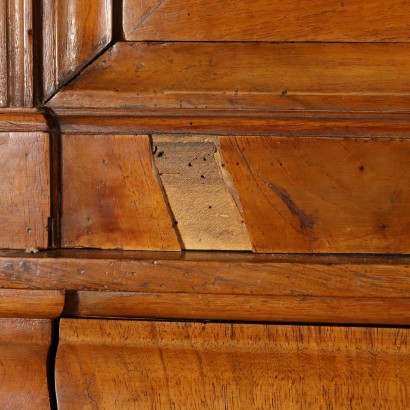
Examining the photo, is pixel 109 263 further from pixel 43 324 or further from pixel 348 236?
pixel 348 236

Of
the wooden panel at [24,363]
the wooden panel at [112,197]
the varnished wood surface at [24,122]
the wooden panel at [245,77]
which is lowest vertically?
the wooden panel at [24,363]

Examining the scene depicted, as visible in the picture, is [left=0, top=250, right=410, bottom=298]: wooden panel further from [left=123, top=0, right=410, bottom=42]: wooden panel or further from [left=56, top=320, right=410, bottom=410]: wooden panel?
[left=123, top=0, right=410, bottom=42]: wooden panel

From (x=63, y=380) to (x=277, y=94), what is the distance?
1.39 ft

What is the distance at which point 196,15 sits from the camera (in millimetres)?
809

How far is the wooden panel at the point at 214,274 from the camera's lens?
2.43ft

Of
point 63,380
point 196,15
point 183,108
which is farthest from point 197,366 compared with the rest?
point 196,15

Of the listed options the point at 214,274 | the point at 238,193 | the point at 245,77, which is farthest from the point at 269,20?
the point at 214,274

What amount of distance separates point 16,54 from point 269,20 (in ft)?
1.01

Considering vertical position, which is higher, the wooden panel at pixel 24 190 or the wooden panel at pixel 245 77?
the wooden panel at pixel 245 77

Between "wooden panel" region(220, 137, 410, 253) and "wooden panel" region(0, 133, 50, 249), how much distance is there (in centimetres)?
22

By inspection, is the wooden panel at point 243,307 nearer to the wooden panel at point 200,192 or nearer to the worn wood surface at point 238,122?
the wooden panel at point 200,192

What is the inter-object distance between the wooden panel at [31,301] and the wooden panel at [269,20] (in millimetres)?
326

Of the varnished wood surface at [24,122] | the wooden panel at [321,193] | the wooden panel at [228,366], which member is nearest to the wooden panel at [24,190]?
the varnished wood surface at [24,122]

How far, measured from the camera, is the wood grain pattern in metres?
0.80
